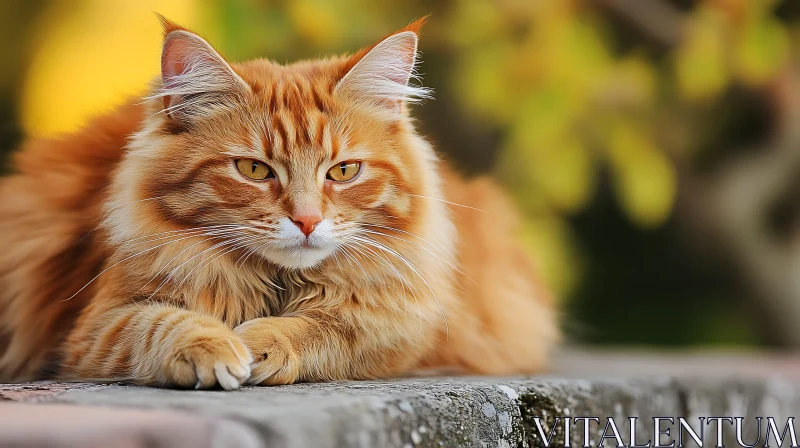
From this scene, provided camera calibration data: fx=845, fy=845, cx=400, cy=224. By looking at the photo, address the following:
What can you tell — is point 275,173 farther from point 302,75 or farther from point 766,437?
point 766,437

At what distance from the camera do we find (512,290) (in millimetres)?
2326

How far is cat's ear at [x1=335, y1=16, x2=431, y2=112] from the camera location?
1778 millimetres

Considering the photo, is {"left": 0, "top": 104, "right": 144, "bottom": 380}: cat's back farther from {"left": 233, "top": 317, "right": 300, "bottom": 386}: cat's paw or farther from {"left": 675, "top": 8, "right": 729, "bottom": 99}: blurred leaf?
{"left": 675, "top": 8, "right": 729, "bottom": 99}: blurred leaf

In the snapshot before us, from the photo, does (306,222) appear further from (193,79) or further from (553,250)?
(553,250)

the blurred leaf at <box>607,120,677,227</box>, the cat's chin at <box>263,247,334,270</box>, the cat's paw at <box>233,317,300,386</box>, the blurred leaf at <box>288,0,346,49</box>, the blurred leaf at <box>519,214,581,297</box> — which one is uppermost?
the blurred leaf at <box>288,0,346,49</box>

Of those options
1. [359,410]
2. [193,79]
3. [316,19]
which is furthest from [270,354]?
[316,19]

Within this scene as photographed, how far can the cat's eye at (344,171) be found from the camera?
170 centimetres

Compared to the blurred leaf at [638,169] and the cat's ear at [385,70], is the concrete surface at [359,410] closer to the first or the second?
the cat's ear at [385,70]

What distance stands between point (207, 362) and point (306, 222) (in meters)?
0.33

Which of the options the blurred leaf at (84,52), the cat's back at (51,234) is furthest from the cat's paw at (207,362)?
the blurred leaf at (84,52)

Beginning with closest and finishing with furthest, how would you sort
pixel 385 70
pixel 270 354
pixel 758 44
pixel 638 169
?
1. pixel 270 354
2. pixel 385 70
3. pixel 758 44
4. pixel 638 169

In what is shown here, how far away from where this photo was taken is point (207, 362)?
1413mm

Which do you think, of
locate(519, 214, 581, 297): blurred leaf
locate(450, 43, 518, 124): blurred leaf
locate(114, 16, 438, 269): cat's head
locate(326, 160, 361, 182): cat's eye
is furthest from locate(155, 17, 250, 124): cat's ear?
locate(519, 214, 581, 297): blurred leaf

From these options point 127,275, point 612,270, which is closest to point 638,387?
point 127,275
